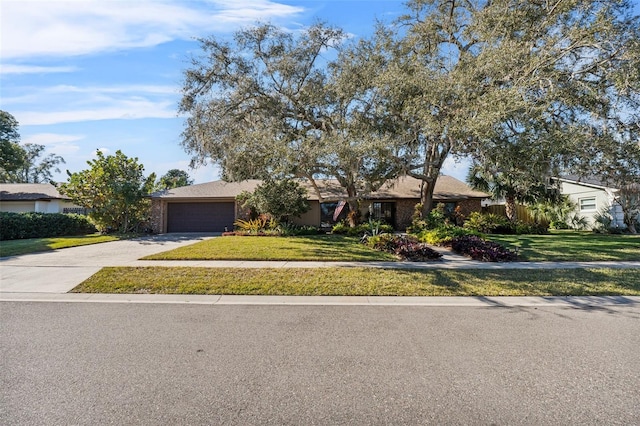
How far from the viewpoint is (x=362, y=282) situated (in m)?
7.86

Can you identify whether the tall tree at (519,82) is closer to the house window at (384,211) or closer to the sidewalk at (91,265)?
the sidewalk at (91,265)

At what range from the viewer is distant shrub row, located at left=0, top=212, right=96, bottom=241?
17.8 m

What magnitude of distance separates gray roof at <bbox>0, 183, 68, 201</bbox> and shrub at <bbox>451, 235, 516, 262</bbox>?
78.1ft

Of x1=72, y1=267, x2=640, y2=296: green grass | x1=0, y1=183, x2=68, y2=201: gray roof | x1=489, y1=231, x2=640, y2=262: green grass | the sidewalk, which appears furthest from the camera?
x1=0, y1=183, x2=68, y2=201: gray roof

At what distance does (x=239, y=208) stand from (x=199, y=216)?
8.91 ft

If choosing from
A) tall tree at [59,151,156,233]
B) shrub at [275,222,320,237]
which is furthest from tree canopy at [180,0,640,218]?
tall tree at [59,151,156,233]

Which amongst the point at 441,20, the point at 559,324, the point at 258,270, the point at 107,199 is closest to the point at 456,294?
the point at 559,324

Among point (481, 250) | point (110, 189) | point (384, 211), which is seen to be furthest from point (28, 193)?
point (481, 250)

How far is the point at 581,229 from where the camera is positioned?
23.4 metres

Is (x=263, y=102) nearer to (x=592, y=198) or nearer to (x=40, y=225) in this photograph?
(x=40, y=225)

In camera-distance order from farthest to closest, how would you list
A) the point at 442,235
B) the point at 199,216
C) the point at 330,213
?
the point at 330,213 → the point at 199,216 → the point at 442,235

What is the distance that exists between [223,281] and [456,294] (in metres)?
4.75

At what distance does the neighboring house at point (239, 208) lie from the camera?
23219mm

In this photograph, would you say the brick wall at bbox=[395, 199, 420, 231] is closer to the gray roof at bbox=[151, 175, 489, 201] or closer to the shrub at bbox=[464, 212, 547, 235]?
the gray roof at bbox=[151, 175, 489, 201]
